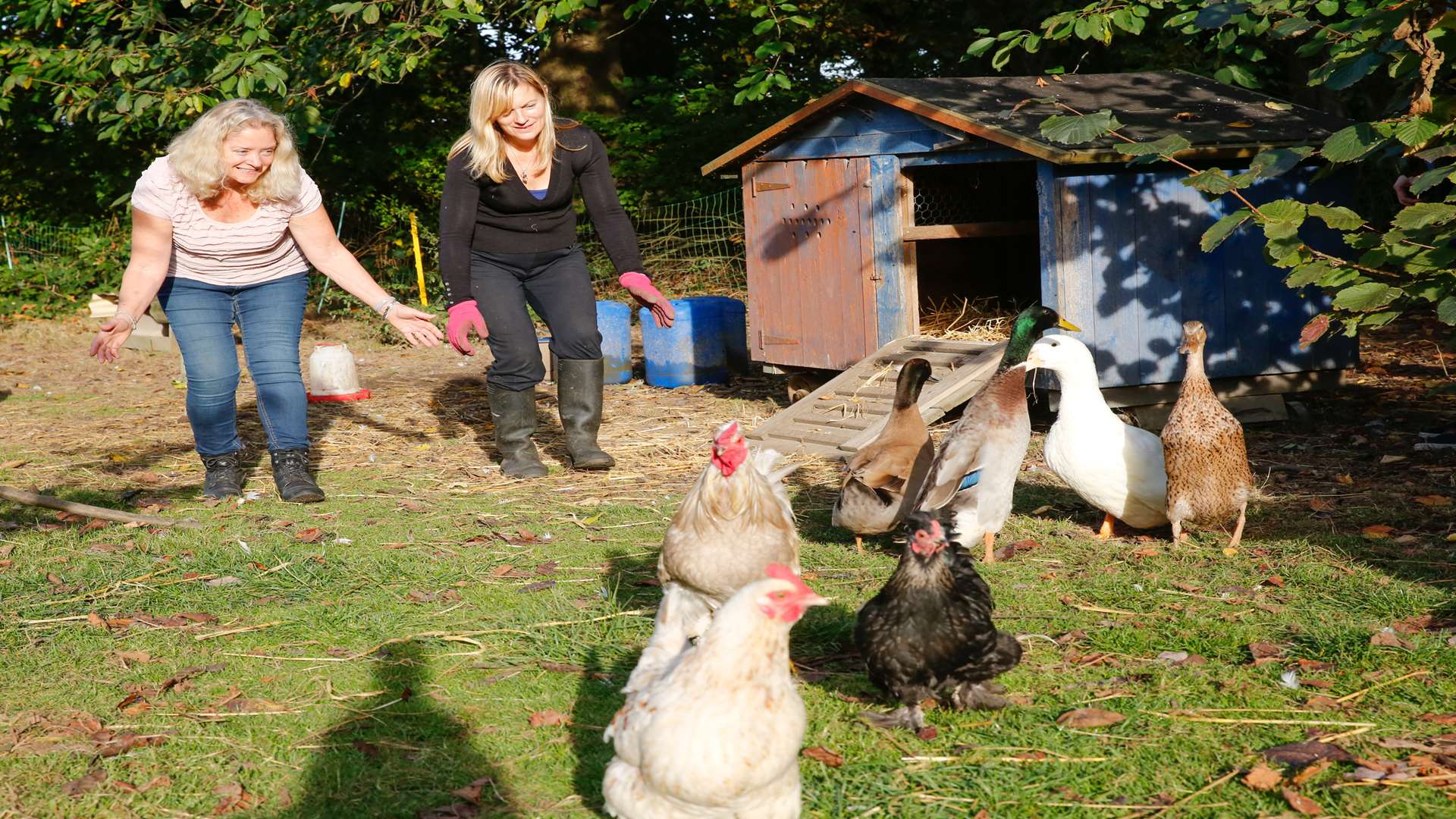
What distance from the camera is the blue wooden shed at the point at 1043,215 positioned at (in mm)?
7414

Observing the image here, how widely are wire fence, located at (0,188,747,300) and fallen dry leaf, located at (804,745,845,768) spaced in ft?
32.9

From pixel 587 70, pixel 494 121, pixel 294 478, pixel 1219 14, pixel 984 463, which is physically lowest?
pixel 294 478

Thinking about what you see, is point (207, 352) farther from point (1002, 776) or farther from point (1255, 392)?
point (1255, 392)

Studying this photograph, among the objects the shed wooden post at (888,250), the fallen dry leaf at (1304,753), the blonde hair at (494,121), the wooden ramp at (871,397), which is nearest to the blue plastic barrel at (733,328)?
the shed wooden post at (888,250)

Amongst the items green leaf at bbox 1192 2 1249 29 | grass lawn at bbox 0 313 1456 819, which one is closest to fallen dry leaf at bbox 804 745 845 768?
grass lawn at bbox 0 313 1456 819

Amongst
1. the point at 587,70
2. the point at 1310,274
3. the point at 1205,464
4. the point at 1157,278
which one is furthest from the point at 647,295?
the point at 587,70

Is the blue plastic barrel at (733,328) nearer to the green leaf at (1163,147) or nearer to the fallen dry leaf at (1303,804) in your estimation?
the green leaf at (1163,147)

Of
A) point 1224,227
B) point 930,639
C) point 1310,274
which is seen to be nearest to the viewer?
point 930,639

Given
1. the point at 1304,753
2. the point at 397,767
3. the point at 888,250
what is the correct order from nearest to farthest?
1. the point at 1304,753
2. the point at 397,767
3. the point at 888,250

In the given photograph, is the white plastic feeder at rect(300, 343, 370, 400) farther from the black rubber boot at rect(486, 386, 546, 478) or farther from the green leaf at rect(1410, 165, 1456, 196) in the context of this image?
the green leaf at rect(1410, 165, 1456, 196)

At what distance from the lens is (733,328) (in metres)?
10.8

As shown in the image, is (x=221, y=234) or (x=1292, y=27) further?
(x=221, y=234)

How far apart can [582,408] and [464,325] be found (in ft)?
3.39

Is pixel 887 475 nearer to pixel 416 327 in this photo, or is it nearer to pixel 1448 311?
pixel 1448 311
